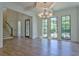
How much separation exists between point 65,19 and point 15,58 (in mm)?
7009

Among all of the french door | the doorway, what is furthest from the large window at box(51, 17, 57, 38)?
the doorway

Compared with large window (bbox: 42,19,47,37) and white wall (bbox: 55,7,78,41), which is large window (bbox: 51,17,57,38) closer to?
large window (bbox: 42,19,47,37)

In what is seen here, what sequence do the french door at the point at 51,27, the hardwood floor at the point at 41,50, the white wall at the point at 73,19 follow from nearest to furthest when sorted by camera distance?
1. the hardwood floor at the point at 41,50
2. the white wall at the point at 73,19
3. the french door at the point at 51,27

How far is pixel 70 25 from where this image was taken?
804 centimetres

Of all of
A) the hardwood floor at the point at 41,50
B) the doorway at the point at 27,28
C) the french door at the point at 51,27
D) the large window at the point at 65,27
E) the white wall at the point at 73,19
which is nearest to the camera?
the hardwood floor at the point at 41,50

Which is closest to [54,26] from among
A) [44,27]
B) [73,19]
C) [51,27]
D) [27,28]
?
[51,27]

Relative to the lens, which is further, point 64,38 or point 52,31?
point 52,31

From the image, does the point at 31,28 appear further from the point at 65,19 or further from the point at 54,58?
the point at 54,58

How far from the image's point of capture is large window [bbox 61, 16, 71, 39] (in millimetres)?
8072

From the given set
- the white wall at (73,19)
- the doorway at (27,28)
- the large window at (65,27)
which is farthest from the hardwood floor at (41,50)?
the doorway at (27,28)

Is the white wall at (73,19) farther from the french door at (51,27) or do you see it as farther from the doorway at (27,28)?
the doorway at (27,28)

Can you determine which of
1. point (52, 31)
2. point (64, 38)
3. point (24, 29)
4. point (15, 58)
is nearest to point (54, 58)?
point (15, 58)

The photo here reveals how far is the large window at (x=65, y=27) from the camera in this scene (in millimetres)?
8072

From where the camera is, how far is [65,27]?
27.1 ft
